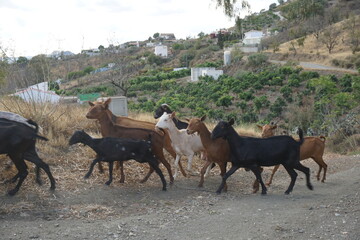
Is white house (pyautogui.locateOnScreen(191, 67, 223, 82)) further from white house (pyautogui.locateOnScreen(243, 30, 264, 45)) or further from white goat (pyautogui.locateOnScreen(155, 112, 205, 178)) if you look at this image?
white goat (pyautogui.locateOnScreen(155, 112, 205, 178))

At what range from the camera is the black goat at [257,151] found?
938 centimetres

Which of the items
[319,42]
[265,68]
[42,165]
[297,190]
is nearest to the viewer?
[42,165]

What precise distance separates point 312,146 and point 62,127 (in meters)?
6.83

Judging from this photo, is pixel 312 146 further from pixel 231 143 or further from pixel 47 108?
pixel 47 108

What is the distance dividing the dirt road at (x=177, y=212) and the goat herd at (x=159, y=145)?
353 mm

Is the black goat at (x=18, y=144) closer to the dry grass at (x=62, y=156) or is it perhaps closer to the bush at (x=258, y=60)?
the dry grass at (x=62, y=156)

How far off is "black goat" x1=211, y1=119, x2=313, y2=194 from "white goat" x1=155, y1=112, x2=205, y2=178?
1.12m

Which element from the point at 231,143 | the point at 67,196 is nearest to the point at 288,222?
the point at 231,143

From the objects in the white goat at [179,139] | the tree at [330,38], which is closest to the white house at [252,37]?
the tree at [330,38]

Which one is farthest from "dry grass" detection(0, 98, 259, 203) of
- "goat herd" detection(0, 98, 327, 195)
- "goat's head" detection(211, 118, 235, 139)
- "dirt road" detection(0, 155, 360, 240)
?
"goat's head" detection(211, 118, 235, 139)

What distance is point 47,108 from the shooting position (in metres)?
12.7

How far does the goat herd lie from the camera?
338 inches

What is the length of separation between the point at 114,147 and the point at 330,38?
205ft

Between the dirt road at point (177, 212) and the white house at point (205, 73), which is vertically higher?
the white house at point (205, 73)
